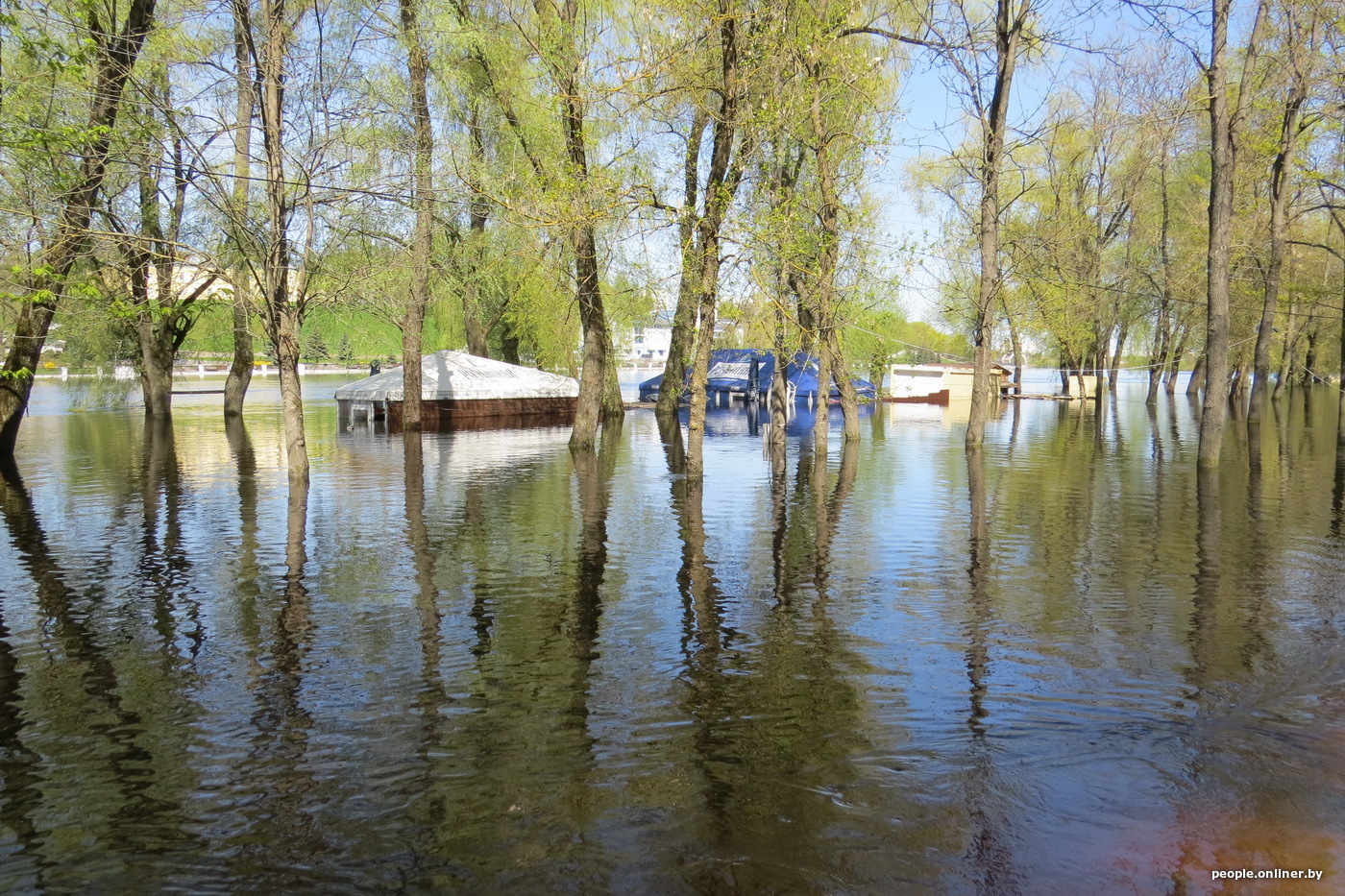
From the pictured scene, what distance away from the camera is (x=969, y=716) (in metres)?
6.00

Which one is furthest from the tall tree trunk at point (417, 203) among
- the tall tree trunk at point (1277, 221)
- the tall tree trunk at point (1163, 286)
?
the tall tree trunk at point (1163, 286)

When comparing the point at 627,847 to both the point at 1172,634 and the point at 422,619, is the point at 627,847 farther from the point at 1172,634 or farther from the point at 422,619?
the point at 1172,634

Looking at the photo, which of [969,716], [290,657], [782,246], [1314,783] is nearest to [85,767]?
[290,657]

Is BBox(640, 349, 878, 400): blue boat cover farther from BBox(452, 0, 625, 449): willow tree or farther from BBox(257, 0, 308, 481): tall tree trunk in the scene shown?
BBox(257, 0, 308, 481): tall tree trunk

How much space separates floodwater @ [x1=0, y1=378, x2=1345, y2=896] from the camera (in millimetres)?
4461

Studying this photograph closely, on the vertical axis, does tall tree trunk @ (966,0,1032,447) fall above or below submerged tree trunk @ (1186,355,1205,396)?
above

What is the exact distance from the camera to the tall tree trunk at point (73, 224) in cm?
1398

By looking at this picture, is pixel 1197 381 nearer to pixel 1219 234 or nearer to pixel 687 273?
pixel 1219 234

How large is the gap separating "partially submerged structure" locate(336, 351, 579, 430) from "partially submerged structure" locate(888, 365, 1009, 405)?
973 inches

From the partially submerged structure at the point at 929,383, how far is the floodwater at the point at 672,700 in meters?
42.9

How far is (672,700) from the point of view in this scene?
20.8 ft

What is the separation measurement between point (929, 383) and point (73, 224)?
4861cm

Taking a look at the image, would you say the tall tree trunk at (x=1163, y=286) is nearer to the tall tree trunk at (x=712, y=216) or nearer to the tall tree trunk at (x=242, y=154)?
the tall tree trunk at (x=712, y=216)

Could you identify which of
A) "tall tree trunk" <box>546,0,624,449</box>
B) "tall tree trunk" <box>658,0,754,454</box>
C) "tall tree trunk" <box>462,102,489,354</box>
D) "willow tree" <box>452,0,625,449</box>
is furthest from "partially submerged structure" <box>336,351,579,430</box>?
"tall tree trunk" <box>658,0,754,454</box>
